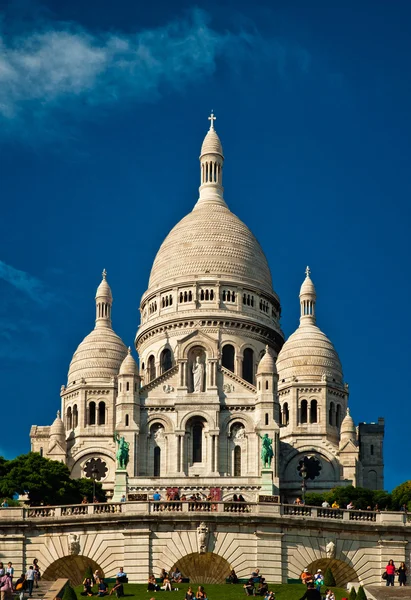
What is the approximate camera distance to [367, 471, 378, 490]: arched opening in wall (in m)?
143

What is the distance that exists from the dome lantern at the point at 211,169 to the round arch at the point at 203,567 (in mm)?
93849

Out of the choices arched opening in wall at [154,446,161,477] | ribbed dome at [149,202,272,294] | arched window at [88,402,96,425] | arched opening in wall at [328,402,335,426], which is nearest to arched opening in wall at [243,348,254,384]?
ribbed dome at [149,202,272,294]

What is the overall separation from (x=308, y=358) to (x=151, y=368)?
513 inches

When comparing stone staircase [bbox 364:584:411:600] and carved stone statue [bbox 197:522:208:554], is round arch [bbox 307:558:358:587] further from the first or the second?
stone staircase [bbox 364:584:411:600]

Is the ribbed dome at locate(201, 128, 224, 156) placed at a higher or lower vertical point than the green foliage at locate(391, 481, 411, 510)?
higher

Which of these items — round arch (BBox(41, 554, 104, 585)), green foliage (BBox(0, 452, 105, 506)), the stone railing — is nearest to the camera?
round arch (BBox(41, 554, 104, 585))

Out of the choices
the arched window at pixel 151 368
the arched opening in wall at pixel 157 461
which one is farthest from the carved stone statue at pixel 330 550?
the arched window at pixel 151 368

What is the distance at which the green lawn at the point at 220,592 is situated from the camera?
214 feet

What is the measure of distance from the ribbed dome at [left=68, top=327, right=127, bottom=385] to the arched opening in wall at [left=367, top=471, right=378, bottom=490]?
21.9m

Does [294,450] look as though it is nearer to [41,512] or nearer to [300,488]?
[300,488]

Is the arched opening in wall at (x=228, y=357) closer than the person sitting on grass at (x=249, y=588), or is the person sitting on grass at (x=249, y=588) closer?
the person sitting on grass at (x=249, y=588)

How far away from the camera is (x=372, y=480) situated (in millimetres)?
143625

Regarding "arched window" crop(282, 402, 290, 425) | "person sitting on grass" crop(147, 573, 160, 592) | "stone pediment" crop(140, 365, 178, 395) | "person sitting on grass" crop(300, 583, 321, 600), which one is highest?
"stone pediment" crop(140, 365, 178, 395)

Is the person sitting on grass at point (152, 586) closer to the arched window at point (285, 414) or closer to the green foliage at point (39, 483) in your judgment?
the green foliage at point (39, 483)
